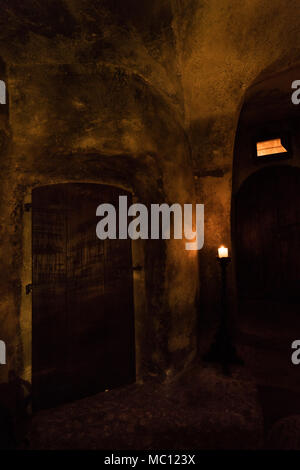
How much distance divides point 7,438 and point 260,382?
300 cm

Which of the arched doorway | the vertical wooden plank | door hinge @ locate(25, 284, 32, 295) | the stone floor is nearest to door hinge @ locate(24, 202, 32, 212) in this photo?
the vertical wooden plank

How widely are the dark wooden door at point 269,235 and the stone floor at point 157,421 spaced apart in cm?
456

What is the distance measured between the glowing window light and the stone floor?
5.51m

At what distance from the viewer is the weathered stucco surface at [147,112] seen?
267 cm

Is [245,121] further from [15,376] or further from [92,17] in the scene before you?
[15,376]

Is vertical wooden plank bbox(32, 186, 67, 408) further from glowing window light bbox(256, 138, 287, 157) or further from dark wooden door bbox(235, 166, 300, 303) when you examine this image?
dark wooden door bbox(235, 166, 300, 303)

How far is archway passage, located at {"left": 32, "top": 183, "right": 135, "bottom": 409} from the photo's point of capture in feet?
9.47

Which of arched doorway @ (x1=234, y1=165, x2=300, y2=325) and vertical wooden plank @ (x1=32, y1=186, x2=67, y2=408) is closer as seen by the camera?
vertical wooden plank @ (x1=32, y1=186, x2=67, y2=408)

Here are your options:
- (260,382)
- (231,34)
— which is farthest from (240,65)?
(260,382)

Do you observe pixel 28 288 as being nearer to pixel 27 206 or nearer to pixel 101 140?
pixel 27 206

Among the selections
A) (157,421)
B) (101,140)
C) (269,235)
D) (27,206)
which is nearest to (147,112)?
(101,140)

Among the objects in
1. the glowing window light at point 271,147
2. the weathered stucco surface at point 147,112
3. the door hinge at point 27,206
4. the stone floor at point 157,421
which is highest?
the glowing window light at point 271,147

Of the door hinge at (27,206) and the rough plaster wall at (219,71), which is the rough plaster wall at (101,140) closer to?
the door hinge at (27,206)

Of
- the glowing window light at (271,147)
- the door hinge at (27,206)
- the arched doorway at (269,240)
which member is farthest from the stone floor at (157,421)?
the glowing window light at (271,147)
